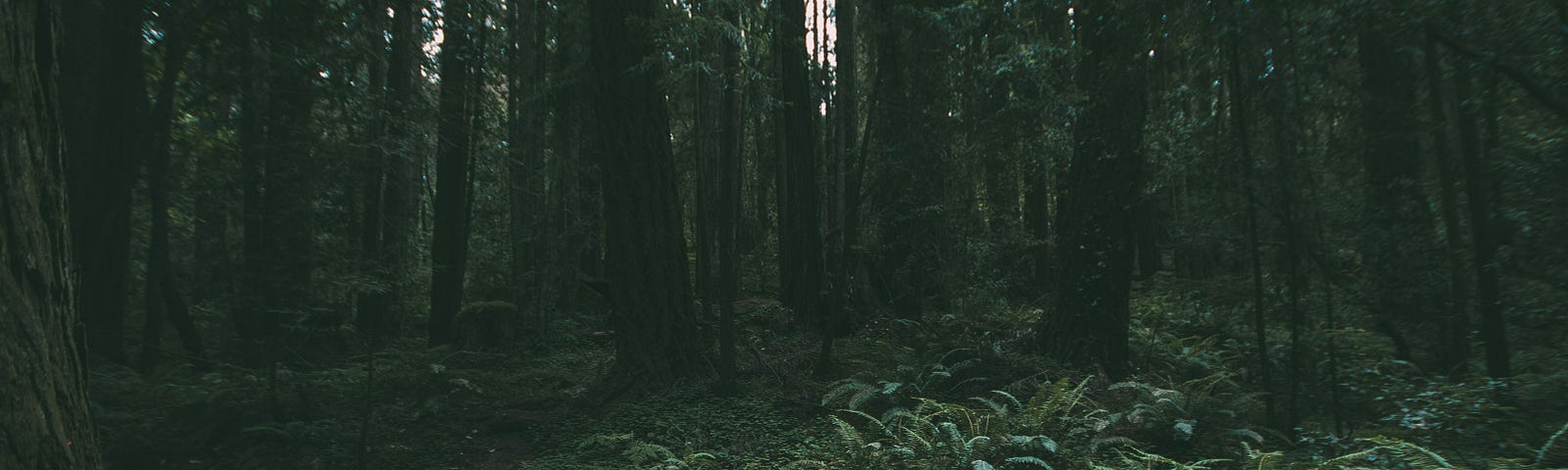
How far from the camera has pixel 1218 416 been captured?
270 inches

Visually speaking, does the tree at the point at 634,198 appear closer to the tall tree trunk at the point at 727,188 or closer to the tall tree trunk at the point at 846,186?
the tall tree trunk at the point at 727,188

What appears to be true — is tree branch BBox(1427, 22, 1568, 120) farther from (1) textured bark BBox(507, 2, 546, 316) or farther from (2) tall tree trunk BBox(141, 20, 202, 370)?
(2) tall tree trunk BBox(141, 20, 202, 370)

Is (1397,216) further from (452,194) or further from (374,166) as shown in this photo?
(452,194)

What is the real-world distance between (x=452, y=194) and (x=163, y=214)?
3726mm

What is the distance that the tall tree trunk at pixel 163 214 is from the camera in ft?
27.4

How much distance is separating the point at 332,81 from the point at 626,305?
3.96 meters

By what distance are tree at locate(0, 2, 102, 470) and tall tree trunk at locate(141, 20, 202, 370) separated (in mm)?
6978

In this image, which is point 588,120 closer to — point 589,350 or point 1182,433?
point 589,350

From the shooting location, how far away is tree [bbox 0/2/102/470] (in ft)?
5.16

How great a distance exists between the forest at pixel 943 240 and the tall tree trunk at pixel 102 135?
0.03m

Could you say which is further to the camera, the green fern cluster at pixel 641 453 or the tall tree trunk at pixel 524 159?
the tall tree trunk at pixel 524 159

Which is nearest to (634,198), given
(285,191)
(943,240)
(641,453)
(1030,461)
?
(641,453)

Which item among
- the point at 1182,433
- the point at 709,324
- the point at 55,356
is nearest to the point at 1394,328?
the point at 1182,433

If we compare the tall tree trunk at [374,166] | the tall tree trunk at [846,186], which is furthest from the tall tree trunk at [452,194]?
the tall tree trunk at [846,186]
